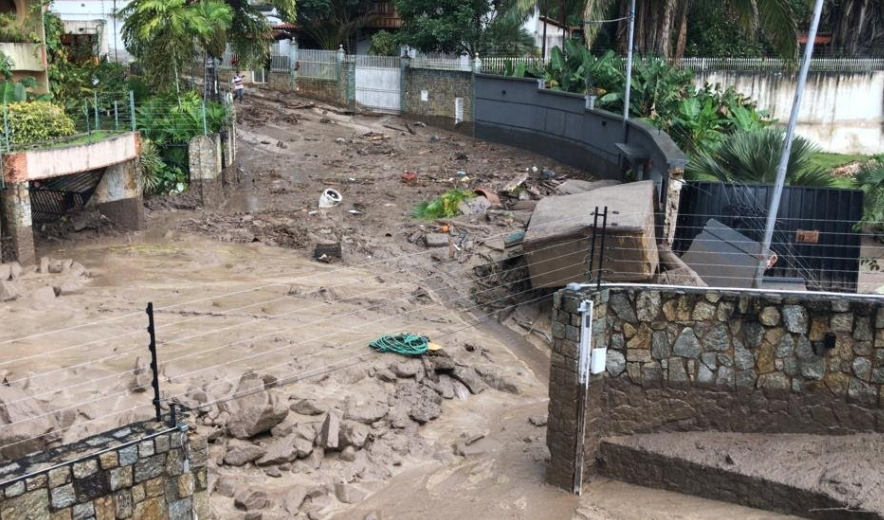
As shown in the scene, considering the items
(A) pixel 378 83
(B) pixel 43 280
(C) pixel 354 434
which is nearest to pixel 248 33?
(A) pixel 378 83

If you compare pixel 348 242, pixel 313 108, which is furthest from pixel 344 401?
pixel 313 108

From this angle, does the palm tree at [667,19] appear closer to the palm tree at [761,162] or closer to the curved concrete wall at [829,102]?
the curved concrete wall at [829,102]

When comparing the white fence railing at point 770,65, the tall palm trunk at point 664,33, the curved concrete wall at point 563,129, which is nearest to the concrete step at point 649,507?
the curved concrete wall at point 563,129

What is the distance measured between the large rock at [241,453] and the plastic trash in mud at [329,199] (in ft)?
43.0

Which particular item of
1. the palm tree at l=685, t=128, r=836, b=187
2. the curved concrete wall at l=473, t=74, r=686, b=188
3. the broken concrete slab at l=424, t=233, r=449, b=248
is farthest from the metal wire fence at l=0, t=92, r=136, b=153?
the palm tree at l=685, t=128, r=836, b=187

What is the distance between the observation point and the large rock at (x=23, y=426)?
8.89 m

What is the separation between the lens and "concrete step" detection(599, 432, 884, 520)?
27.3ft

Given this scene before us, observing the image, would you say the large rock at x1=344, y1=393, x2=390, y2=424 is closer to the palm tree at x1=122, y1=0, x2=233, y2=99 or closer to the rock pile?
the rock pile

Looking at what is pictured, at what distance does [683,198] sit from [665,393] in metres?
6.60

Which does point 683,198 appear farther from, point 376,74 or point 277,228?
point 376,74

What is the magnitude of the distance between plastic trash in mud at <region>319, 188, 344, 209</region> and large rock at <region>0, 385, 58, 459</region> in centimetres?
1282

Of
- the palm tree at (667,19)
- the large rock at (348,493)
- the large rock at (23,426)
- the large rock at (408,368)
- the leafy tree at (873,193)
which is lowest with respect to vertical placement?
the large rock at (348,493)

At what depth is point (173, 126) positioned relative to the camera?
910 inches

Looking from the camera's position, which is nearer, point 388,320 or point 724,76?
point 388,320
